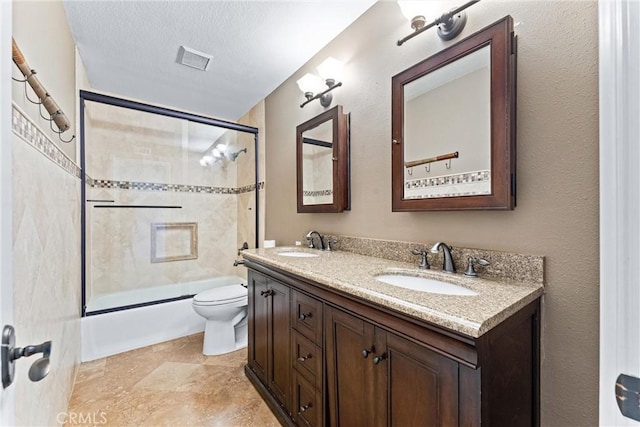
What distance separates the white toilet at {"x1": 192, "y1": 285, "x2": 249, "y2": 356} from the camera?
7.01 ft

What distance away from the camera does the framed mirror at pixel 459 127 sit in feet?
3.36

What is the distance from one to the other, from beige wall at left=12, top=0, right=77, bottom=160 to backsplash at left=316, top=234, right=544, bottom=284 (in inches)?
63.4

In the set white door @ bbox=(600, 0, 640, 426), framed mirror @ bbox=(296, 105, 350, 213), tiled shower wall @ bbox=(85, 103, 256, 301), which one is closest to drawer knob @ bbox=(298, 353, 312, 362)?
framed mirror @ bbox=(296, 105, 350, 213)

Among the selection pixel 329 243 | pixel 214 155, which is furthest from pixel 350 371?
pixel 214 155

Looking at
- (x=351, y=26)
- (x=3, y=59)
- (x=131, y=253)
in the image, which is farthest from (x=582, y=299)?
(x=131, y=253)

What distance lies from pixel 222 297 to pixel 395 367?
1.70 metres

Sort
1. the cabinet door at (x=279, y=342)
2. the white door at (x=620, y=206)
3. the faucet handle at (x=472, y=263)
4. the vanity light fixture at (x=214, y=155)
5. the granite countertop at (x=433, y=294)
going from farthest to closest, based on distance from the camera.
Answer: the vanity light fixture at (x=214, y=155)
the cabinet door at (x=279, y=342)
the faucet handle at (x=472, y=263)
the granite countertop at (x=433, y=294)
the white door at (x=620, y=206)

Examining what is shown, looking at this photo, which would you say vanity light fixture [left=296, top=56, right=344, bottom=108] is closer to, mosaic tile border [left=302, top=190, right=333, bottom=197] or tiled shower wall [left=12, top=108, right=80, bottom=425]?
mosaic tile border [left=302, top=190, right=333, bottom=197]

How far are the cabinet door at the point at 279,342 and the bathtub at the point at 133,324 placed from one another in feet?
4.38

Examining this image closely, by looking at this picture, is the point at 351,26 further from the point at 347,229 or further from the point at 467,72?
the point at 347,229

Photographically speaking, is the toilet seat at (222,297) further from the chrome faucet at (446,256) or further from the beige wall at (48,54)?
the chrome faucet at (446,256)

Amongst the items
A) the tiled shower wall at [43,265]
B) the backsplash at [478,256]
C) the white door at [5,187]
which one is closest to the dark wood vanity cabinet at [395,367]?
the backsplash at [478,256]

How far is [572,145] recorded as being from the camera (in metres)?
0.91

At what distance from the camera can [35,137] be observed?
108 cm
